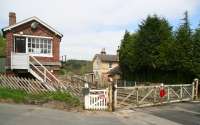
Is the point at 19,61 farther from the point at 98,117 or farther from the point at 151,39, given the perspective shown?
the point at 151,39

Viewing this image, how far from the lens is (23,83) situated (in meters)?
26.0

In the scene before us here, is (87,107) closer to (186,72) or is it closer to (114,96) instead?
(114,96)

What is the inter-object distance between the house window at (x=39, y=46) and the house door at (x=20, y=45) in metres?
0.51

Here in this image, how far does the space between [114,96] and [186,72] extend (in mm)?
14888

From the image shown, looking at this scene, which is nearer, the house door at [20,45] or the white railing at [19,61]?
the white railing at [19,61]

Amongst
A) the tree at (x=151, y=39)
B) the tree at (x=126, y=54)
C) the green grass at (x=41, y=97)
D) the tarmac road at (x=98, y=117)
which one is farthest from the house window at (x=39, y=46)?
the tree at (x=126, y=54)

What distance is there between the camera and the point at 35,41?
3434cm

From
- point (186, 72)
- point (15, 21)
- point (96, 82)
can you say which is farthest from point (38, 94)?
point (96, 82)

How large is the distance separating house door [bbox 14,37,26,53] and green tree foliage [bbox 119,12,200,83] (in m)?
14.1

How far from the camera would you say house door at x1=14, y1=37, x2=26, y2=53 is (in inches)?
1324

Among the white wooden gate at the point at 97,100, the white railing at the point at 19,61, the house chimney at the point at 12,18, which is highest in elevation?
the house chimney at the point at 12,18

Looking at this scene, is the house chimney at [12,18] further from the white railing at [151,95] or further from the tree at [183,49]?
the tree at [183,49]

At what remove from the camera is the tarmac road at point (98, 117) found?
16.4 meters

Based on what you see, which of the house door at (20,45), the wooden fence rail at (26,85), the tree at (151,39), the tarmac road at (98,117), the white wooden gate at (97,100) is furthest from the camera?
the tree at (151,39)
